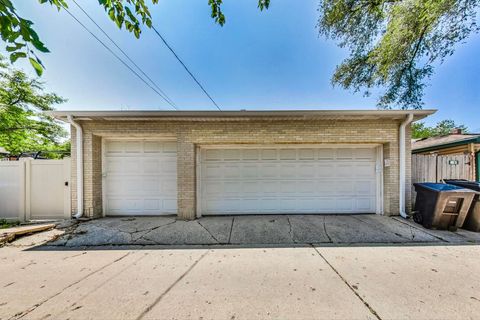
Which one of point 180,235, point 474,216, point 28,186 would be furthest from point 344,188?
point 28,186

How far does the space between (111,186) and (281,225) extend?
201 inches

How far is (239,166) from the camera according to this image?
232 inches

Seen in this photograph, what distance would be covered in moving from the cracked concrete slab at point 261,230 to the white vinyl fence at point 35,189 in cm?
489

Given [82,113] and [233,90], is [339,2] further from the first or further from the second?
[82,113]

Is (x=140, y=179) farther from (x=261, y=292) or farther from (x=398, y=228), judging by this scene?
(x=398, y=228)

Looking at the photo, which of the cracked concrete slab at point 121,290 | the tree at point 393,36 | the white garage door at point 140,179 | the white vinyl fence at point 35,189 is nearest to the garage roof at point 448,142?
the tree at point 393,36

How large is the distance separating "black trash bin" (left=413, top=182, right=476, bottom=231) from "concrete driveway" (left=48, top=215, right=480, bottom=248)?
208 millimetres

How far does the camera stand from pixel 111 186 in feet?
19.2

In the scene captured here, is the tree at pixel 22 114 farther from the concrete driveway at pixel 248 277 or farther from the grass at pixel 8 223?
the concrete driveway at pixel 248 277

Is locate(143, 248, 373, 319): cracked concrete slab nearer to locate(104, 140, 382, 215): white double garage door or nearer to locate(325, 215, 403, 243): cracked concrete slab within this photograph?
locate(325, 215, 403, 243): cracked concrete slab

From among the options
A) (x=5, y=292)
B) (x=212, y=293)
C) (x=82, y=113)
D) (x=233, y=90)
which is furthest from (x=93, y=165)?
(x=233, y=90)

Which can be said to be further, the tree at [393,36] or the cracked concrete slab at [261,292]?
the tree at [393,36]

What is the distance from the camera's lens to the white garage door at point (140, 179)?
584 centimetres

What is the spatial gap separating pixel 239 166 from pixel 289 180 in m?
1.57
